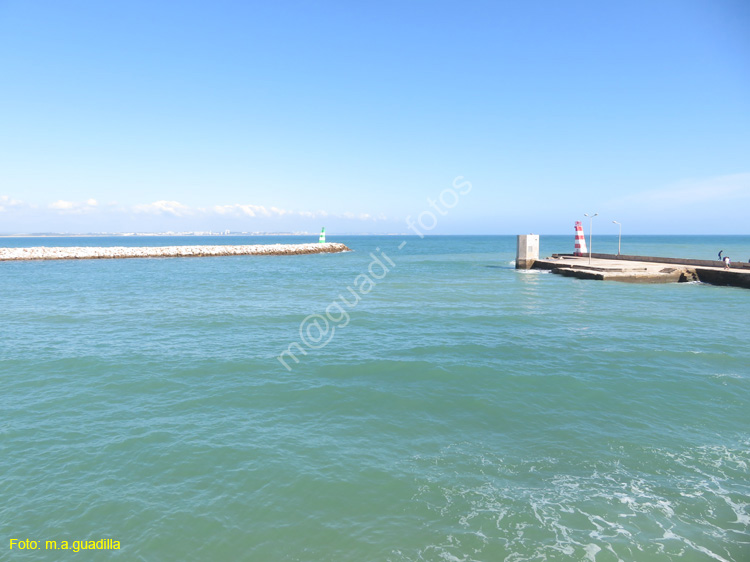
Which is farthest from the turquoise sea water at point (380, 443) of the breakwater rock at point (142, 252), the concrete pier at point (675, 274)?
the breakwater rock at point (142, 252)

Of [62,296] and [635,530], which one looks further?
[62,296]

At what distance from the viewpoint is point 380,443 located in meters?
8.10

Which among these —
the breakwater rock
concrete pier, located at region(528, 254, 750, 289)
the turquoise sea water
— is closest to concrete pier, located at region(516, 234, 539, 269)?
concrete pier, located at region(528, 254, 750, 289)

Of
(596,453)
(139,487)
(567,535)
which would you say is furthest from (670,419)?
(139,487)

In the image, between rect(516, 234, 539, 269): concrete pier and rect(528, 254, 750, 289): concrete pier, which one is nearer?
rect(528, 254, 750, 289): concrete pier

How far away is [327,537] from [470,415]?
14.7 ft

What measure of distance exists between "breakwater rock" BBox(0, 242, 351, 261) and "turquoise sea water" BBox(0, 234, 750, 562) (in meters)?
59.5

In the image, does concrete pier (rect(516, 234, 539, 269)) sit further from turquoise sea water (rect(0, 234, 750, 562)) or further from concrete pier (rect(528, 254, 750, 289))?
turquoise sea water (rect(0, 234, 750, 562))

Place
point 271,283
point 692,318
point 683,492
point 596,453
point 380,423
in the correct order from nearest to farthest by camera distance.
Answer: point 683,492, point 596,453, point 380,423, point 692,318, point 271,283

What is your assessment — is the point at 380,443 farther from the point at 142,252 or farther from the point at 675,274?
the point at 142,252

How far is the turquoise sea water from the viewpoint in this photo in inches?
227

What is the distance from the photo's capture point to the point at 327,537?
5727 millimetres

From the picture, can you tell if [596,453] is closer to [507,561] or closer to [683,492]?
[683,492]

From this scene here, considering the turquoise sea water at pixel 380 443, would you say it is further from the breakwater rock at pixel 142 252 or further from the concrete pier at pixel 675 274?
the breakwater rock at pixel 142 252
